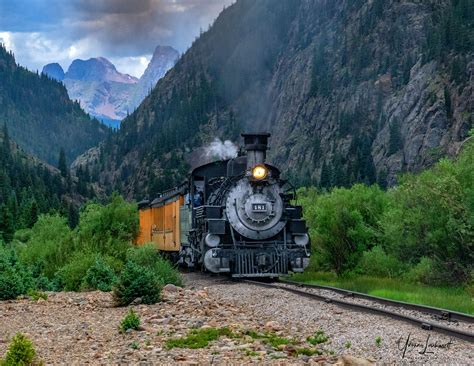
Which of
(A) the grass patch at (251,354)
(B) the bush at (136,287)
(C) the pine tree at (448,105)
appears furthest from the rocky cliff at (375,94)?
(A) the grass patch at (251,354)

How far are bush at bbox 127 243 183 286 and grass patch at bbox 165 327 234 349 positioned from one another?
25.6 ft

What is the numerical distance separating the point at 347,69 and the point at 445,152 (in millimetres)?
70051

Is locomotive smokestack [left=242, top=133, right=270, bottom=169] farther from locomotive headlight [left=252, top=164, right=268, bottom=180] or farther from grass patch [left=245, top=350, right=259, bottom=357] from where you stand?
grass patch [left=245, top=350, right=259, bottom=357]

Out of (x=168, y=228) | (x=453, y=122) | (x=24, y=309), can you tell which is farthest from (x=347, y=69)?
(x=24, y=309)

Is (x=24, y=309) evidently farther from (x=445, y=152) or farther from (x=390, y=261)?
(x=445, y=152)

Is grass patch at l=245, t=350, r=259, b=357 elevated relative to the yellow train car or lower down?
lower down

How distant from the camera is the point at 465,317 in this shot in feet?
35.3

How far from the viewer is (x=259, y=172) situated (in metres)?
20.0

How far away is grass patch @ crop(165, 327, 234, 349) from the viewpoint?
31.1ft

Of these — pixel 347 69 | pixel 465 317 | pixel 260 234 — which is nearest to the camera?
pixel 465 317

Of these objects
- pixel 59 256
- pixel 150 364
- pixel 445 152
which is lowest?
pixel 150 364

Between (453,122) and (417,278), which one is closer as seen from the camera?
(417,278)

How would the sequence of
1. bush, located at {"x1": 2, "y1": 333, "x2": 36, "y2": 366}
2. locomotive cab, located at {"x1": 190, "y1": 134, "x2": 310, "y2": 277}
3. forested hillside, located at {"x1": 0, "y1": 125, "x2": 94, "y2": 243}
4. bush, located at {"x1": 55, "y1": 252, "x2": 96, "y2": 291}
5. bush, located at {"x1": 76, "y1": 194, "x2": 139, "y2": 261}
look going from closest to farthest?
bush, located at {"x1": 2, "y1": 333, "x2": 36, "y2": 366}
locomotive cab, located at {"x1": 190, "y1": 134, "x2": 310, "y2": 277}
bush, located at {"x1": 55, "y1": 252, "x2": 96, "y2": 291}
bush, located at {"x1": 76, "y1": 194, "x2": 139, "y2": 261}
forested hillside, located at {"x1": 0, "y1": 125, "x2": 94, "y2": 243}

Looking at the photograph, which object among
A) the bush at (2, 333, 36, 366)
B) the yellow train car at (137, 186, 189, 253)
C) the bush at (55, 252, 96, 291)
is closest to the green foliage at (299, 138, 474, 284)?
the yellow train car at (137, 186, 189, 253)
